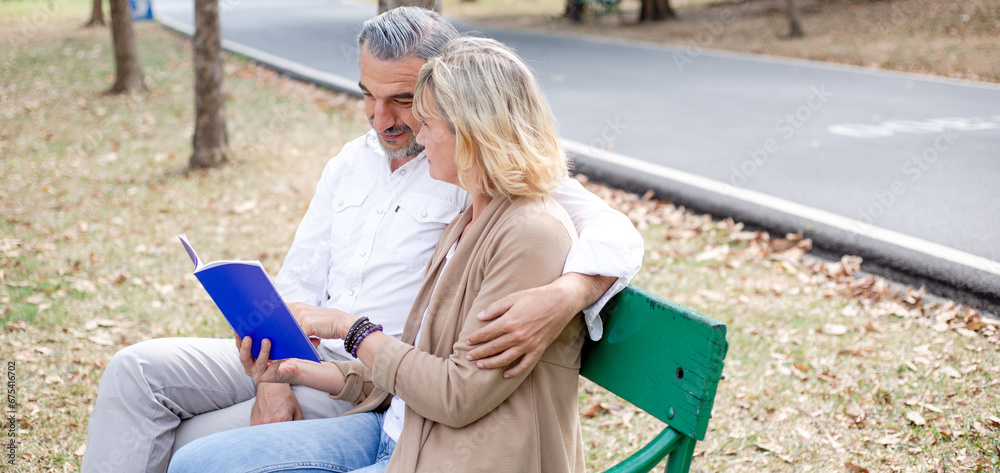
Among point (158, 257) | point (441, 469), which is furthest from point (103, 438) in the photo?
point (158, 257)

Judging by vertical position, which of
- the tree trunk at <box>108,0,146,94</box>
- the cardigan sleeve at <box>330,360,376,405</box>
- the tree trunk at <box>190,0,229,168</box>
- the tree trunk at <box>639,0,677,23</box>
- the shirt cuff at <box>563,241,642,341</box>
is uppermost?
the shirt cuff at <box>563,241,642,341</box>

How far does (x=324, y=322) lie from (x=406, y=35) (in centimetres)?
101

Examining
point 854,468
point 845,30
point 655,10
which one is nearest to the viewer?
point 854,468

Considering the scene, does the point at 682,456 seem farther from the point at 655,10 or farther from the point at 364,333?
the point at 655,10

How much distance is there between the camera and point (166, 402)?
2441 mm

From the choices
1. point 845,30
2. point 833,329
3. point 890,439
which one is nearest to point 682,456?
point 890,439

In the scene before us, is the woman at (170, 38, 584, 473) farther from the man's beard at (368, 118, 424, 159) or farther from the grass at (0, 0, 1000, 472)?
the grass at (0, 0, 1000, 472)

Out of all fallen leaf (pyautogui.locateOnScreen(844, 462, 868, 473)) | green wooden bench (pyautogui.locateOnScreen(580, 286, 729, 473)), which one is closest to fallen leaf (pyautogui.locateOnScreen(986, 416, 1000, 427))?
fallen leaf (pyautogui.locateOnScreen(844, 462, 868, 473))

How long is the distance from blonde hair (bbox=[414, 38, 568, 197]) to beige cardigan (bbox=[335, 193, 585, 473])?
0.09 m

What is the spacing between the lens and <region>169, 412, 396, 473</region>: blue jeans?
6.73 ft

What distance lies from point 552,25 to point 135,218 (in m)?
17.2

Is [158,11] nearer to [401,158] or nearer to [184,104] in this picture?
[184,104]

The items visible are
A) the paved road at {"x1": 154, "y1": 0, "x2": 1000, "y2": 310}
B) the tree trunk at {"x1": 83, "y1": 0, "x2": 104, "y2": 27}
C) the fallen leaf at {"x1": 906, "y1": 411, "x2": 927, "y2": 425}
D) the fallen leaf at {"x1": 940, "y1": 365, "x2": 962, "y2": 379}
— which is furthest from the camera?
the tree trunk at {"x1": 83, "y1": 0, "x2": 104, "y2": 27}

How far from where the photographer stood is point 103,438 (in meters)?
2.36
